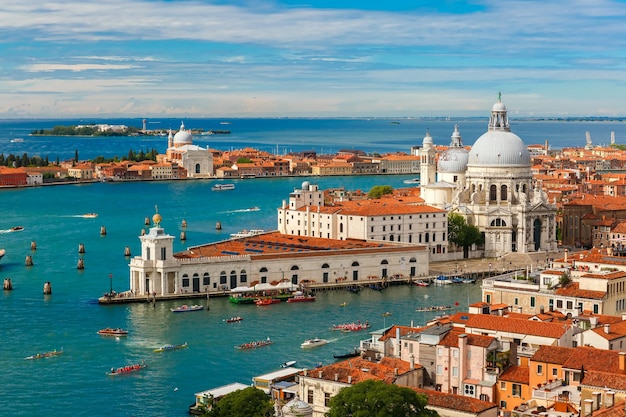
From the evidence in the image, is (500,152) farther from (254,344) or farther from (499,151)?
(254,344)

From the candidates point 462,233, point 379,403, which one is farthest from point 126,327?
point 462,233

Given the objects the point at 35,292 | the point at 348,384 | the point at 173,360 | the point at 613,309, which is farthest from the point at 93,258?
the point at 348,384

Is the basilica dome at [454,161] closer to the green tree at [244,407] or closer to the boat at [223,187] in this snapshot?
the green tree at [244,407]

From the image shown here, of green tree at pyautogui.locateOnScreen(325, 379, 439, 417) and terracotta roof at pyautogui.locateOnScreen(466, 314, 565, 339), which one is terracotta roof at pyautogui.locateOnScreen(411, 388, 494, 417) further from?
terracotta roof at pyautogui.locateOnScreen(466, 314, 565, 339)

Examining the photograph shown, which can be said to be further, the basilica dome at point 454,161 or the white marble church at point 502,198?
the basilica dome at point 454,161

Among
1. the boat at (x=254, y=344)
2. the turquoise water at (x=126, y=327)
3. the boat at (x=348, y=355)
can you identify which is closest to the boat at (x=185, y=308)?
the turquoise water at (x=126, y=327)

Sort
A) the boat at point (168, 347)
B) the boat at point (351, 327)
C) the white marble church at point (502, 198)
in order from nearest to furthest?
the boat at point (168, 347) → the boat at point (351, 327) → the white marble church at point (502, 198)

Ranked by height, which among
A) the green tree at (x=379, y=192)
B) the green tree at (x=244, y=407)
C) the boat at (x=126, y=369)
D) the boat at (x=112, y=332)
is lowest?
the boat at (x=126, y=369)
